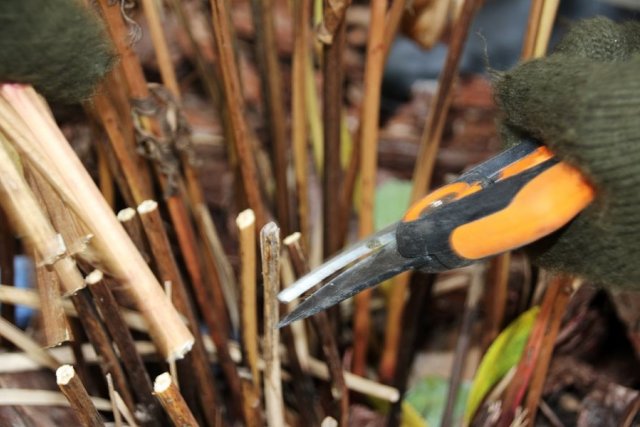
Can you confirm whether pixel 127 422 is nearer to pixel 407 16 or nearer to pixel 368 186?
pixel 368 186

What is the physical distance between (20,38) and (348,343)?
1.69 feet

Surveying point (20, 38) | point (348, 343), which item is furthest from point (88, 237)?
point (348, 343)

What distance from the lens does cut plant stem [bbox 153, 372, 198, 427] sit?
467 mm

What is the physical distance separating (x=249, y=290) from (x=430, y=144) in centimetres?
22

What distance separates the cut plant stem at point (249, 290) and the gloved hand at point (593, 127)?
20cm

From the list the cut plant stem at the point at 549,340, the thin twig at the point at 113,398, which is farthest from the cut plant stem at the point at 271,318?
the cut plant stem at the point at 549,340

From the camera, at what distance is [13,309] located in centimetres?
67

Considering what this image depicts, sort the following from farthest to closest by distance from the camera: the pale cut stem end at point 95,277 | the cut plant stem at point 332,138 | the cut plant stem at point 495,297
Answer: the cut plant stem at point 495,297 < the cut plant stem at point 332,138 < the pale cut stem end at point 95,277

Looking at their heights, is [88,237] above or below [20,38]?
below

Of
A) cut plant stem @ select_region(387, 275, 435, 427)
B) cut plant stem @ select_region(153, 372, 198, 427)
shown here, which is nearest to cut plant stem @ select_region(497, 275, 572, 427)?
cut plant stem @ select_region(387, 275, 435, 427)

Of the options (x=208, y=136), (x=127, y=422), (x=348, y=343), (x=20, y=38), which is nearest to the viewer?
(x=20, y=38)

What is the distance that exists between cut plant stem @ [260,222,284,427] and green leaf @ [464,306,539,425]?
0.19 m

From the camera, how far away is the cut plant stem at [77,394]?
46cm

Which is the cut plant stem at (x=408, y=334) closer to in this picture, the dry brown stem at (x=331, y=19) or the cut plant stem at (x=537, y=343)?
the cut plant stem at (x=537, y=343)
